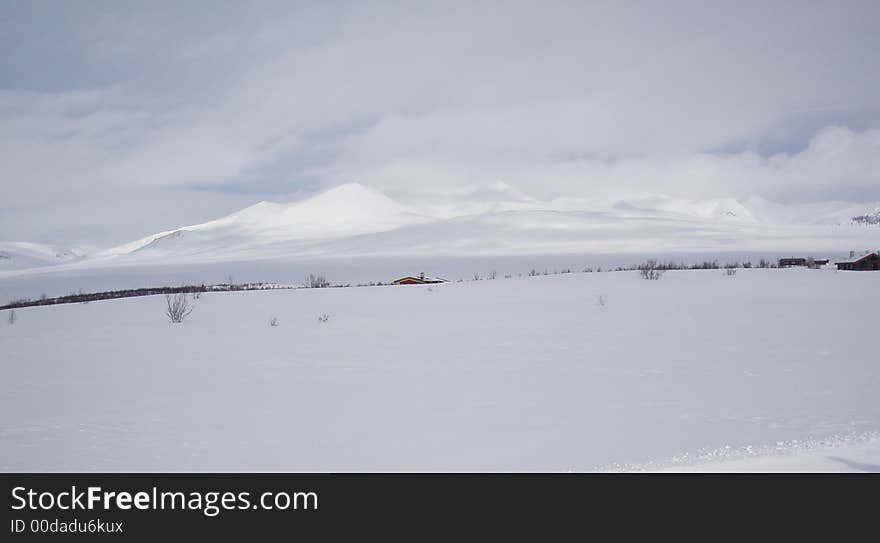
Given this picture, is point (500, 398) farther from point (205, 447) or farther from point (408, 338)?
point (408, 338)

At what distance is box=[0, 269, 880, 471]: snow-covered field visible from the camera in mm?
5402

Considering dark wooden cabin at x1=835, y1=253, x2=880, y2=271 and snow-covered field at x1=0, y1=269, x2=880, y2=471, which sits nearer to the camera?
snow-covered field at x1=0, y1=269, x2=880, y2=471

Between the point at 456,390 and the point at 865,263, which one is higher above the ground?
the point at 865,263

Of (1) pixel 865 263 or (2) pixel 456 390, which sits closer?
(2) pixel 456 390

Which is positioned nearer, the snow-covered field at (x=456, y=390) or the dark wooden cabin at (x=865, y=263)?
the snow-covered field at (x=456, y=390)

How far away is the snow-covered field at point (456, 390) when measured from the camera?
17.7ft

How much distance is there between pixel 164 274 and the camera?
68875 millimetres

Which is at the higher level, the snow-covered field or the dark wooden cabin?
the dark wooden cabin

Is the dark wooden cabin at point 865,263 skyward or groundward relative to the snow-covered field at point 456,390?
skyward

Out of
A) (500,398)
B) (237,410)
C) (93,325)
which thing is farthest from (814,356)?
(93,325)

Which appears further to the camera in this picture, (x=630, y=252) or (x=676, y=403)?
(x=630, y=252)

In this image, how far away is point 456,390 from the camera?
790 centimetres
